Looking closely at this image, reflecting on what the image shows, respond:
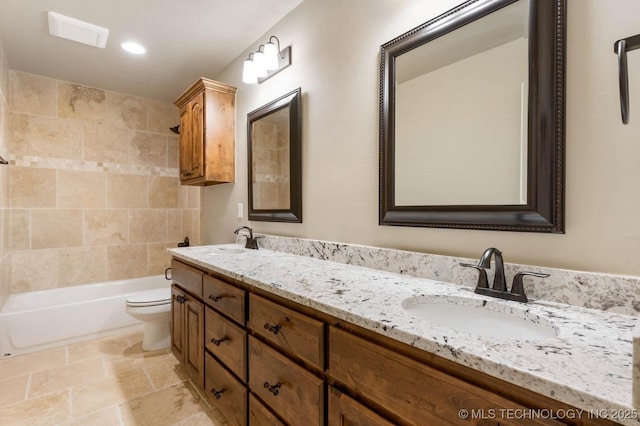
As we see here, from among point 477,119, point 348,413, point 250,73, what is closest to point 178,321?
point 348,413

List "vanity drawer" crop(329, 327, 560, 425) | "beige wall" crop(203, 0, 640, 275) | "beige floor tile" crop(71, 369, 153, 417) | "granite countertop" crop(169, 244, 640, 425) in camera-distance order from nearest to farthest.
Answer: "granite countertop" crop(169, 244, 640, 425) → "vanity drawer" crop(329, 327, 560, 425) → "beige wall" crop(203, 0, 640, 275) → "beige floor tile" crop(71, 369, 153, 417)

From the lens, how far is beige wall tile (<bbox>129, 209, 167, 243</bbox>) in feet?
11.5

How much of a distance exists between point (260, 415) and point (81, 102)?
11.4 feet

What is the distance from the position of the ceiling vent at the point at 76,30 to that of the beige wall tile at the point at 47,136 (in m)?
1.16

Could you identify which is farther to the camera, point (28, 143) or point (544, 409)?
point (28, 143)

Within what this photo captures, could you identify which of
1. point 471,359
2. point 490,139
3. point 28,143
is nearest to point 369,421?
point 471,359

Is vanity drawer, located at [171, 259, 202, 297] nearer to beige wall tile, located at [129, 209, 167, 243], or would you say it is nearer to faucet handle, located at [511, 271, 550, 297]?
faucet handle, located at [511, 271, 550, 297]

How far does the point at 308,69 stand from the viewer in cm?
187

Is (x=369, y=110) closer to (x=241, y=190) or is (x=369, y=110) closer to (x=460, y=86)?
(x=460, y=86)

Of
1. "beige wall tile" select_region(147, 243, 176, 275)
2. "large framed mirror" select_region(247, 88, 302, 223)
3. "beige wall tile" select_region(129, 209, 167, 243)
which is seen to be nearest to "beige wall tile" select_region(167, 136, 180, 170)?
"beige wall tile" select_region(129, 209, 167, 243)

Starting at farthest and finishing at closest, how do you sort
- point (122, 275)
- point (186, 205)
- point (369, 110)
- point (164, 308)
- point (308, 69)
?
1. point (186, 205)
2. point (122, 275)
3. point (164, 308)
4. point (308, 69)
5. point (369, 110)

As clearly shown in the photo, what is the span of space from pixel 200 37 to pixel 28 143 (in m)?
2.07

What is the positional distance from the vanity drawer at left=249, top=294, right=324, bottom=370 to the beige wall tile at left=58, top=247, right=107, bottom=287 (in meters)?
2.86

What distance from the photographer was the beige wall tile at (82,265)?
309 cm
